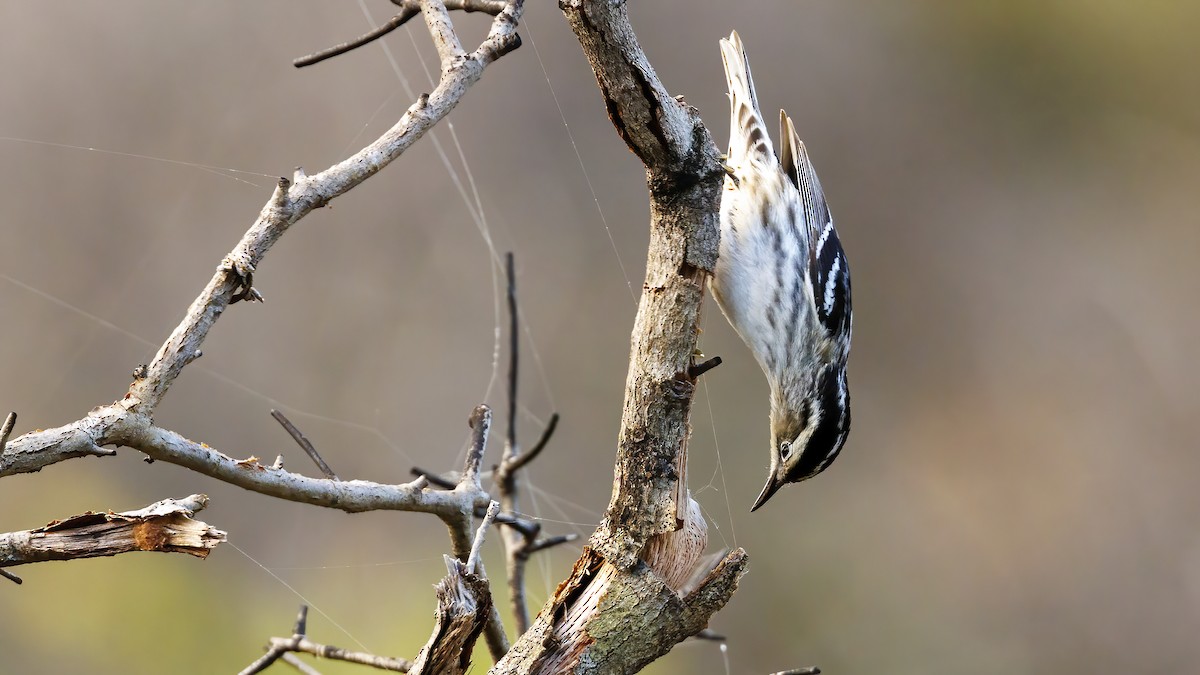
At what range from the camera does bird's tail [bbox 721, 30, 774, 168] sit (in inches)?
69.4

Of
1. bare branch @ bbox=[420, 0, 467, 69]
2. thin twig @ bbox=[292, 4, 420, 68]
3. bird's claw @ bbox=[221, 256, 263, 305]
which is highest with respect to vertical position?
thin twig @ bbox=[292, 4, 420, 68]

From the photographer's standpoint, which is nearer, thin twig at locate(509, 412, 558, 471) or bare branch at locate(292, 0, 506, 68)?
bare branch at locate(292, 0, 506, 68)

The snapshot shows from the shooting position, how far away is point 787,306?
5.11 feet

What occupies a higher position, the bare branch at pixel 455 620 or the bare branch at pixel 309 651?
the bare branch at pixel 309 651

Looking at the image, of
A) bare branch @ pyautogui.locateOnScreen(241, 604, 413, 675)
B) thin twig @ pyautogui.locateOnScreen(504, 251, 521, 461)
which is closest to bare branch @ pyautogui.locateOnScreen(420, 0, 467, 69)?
thin twig @ pyautogui.locateOnScreen(504, 251, 521, 461)

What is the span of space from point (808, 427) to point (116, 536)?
3.70 feet

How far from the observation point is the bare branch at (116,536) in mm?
708

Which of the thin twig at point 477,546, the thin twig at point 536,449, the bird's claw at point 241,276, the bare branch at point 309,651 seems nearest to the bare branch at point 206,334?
the bird's claw at point 241,276

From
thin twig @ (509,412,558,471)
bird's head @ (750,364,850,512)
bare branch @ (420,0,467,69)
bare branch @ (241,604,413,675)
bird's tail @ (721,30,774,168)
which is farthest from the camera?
bird's tail @ (721,30,774,168)

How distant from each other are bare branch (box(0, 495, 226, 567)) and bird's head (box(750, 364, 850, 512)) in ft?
3.37

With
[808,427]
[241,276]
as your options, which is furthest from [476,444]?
[808,427]

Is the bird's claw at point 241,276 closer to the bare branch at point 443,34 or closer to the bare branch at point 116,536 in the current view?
the bare branch at point 116,536

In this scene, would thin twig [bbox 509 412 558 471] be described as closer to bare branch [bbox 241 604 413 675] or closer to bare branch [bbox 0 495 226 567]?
bare branch [bbox 241 604 413 675]

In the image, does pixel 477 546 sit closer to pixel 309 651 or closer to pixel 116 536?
pixel 116 536
